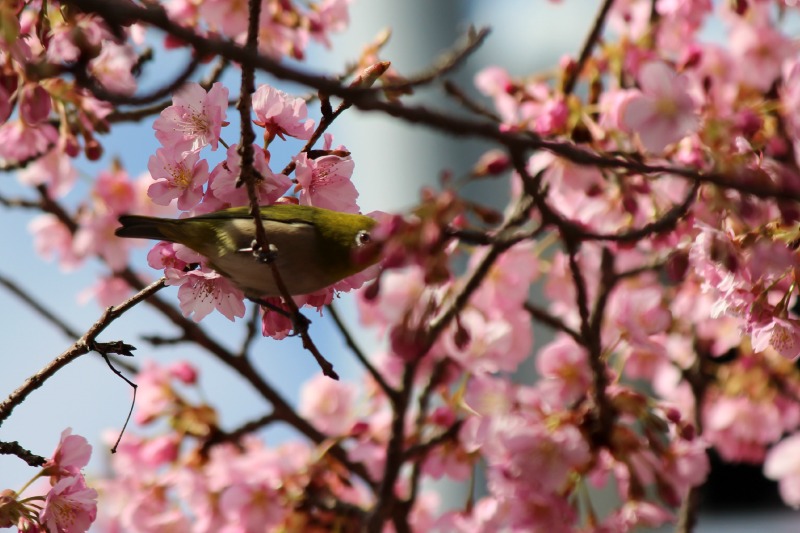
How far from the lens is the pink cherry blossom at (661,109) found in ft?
5.41

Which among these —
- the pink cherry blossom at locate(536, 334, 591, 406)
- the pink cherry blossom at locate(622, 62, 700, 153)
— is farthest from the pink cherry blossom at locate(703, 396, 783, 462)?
the pink cherry blossom at locate(622, 62, 700, 153)

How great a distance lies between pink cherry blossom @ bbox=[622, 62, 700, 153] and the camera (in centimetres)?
165

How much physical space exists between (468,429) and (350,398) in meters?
1.19

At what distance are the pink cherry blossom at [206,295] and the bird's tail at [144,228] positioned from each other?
10 centimetres

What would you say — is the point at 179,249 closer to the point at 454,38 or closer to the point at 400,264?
the point at 400,264

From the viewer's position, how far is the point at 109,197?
10.8ft

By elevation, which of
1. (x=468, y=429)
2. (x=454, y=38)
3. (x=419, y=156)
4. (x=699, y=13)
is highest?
(x=454, y=38)

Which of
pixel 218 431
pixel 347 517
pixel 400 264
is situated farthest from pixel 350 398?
pixel 400 264

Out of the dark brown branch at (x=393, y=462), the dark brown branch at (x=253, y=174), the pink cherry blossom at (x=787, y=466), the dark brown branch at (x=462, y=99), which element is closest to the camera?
the dark brown branch at (x=253, y=174)

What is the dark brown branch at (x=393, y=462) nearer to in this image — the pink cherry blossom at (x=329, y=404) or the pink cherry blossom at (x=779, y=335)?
the pink cherry blossom at (x=779, y=335)

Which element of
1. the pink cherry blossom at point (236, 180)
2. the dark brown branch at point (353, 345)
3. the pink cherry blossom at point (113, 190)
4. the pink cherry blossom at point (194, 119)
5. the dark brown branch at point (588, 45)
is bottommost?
the pink cherry blossom at point (236, 180)

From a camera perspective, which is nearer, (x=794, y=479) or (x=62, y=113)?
(x=62, y=113)

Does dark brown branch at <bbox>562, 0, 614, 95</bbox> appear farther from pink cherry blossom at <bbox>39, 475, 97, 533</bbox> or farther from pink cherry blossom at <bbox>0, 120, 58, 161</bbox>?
pink cherry blossom at <bbox>39, 475, 97, 533</bbox>

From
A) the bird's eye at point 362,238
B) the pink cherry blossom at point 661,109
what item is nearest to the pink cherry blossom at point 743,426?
the pink cherry blossom at point 661,109
